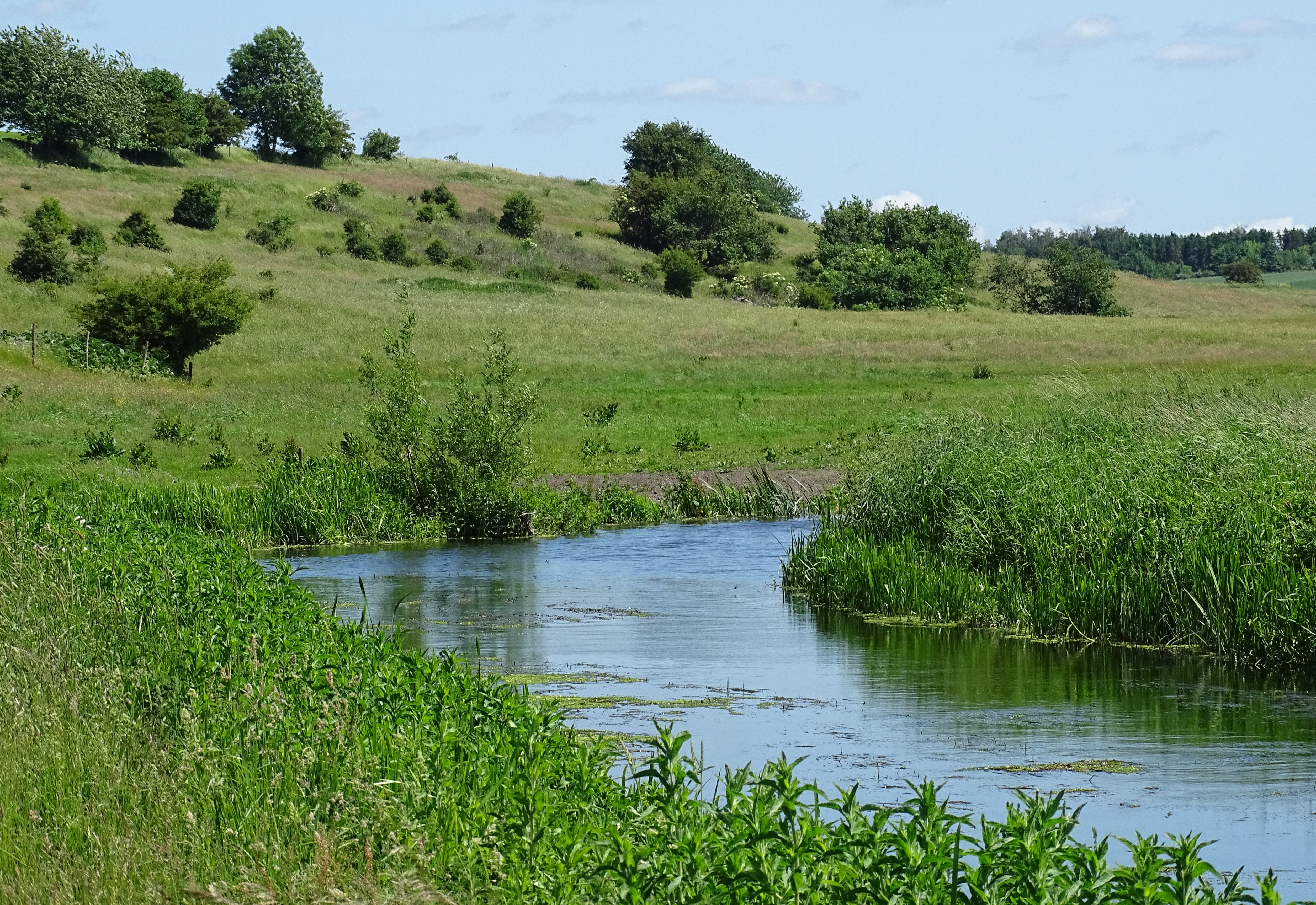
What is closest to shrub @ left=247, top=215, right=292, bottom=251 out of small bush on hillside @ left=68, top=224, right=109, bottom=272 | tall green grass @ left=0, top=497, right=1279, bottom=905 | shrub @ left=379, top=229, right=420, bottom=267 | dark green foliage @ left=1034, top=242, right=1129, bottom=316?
shrub @ left=379, top=229, right=420, bottom=267

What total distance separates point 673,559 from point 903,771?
1213 centimetres

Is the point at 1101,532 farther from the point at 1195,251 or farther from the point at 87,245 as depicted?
the point at 1195,251

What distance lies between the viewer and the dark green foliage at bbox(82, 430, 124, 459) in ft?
89.1

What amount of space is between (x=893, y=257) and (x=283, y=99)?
50.9 metres

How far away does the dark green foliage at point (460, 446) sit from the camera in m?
24.1

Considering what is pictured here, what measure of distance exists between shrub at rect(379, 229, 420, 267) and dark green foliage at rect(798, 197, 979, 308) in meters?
22.3

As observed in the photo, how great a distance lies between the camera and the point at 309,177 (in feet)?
295

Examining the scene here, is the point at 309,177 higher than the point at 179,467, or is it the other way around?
the point at 309,177

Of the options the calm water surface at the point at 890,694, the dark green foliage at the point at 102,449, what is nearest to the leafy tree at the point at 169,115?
the dark green foliage at the point at 102,449

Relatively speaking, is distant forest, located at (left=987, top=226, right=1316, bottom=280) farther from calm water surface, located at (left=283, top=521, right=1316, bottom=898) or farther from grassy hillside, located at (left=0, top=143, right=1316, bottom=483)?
calm water surface, located at (left=283, top=521, right=1316, bottom=898)

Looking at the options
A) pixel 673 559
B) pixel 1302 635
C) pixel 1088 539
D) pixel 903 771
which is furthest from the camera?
pixel 673 559

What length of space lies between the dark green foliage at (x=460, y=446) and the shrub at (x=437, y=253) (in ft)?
163

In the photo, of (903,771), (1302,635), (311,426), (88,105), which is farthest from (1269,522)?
(88,105)

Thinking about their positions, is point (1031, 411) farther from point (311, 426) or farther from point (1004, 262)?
point (1004, 262)
